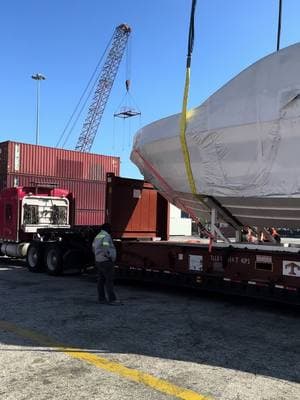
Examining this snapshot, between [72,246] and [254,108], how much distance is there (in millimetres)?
8365

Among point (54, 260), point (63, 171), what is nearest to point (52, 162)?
point (63, 171)

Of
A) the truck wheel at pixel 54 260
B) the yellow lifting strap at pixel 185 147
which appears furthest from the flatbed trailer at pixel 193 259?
the truck wheel at pixel 54 260

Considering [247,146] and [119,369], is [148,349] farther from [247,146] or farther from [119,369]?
[247,146]

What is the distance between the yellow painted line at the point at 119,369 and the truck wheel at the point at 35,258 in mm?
8540

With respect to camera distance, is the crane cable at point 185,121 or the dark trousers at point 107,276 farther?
the dark trousers at point 107,276

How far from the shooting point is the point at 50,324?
754 centimetres

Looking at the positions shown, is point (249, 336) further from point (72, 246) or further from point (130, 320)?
point (72, 246)

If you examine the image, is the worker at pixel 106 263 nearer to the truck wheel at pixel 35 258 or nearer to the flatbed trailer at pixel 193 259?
the flatbed trailer at pixel 193 259

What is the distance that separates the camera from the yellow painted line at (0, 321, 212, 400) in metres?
4.68

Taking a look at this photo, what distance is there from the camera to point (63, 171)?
26.2 m

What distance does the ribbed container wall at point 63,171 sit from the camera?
23.4 m

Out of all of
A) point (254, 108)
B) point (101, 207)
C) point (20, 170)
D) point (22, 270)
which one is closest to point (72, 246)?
point (22, 270)

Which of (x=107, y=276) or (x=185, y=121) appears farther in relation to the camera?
(x=107, y=276)

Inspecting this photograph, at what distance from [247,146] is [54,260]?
8.40 m
